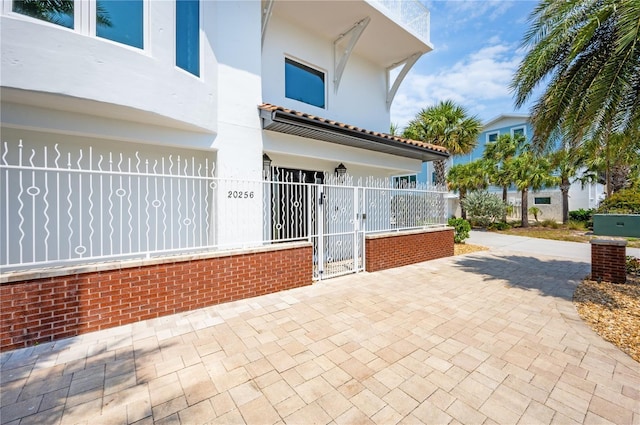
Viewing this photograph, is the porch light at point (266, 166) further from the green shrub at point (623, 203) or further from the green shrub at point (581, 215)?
the green shrub at point (581, 215)

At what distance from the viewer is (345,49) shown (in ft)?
31.2

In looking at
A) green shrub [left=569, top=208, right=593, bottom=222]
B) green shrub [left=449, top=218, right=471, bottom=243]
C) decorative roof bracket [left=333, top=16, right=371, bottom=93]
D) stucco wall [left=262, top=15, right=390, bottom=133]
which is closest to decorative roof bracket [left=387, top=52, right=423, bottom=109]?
stucco wall [left=262, top=15, right=390, bottom=133]

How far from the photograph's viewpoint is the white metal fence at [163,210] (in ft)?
14.7

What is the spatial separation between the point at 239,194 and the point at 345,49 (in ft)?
22.8

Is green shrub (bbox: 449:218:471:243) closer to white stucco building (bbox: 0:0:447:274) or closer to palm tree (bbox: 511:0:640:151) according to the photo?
white stucco building (bbox: 0:0:447:274)

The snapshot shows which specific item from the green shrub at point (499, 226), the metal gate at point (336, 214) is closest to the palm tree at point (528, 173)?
the green shrub at point (499, 226)

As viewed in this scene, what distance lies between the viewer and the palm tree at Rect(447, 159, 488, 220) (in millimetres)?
21734

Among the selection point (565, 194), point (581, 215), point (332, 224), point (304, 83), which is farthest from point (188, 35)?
point (581, 215)

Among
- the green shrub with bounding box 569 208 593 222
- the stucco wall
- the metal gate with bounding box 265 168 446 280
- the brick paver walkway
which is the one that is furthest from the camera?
the green shrub with bounding box 569 208 593 222

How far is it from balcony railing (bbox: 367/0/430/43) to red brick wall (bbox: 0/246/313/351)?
937 centimetres

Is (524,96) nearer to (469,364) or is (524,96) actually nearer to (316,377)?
(469,364)

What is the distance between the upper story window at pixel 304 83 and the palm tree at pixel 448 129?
7.63 m

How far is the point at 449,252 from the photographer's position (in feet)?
31.4

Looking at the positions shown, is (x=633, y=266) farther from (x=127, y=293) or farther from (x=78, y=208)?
(x=78, y=208)
